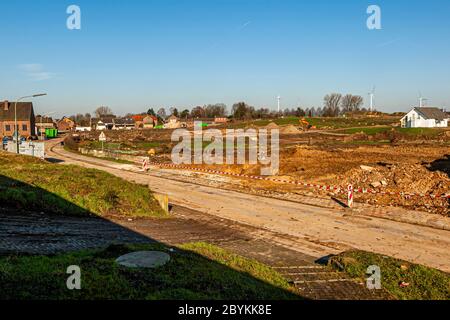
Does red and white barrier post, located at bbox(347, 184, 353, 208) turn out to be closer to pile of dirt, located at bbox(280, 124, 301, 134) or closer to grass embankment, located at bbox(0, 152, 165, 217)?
grass embankment, located at bbox(0, 152, 165, 217)

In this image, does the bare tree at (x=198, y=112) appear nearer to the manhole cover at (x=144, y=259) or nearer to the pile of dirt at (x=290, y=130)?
the pile of dirt at (x=290, y=130)

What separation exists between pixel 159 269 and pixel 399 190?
16.5 meters

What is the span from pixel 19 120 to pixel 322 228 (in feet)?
254

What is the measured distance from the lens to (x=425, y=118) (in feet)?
264

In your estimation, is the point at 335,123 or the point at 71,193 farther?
the point at 335,123

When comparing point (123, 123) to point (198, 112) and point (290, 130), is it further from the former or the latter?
point (290, 130)

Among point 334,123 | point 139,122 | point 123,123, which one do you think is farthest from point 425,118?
point 139,122

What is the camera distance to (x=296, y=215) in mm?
16891

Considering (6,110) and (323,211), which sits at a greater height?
(6,110)

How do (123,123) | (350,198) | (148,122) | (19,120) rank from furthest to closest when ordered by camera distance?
(148,122), (123,123), (19,120), (350,198)

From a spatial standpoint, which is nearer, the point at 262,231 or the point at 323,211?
the point at 262,231

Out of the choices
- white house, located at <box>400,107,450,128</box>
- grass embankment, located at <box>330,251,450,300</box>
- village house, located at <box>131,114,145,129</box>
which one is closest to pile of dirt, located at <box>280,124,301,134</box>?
white house, located at <box>400,107,450,128</box>
